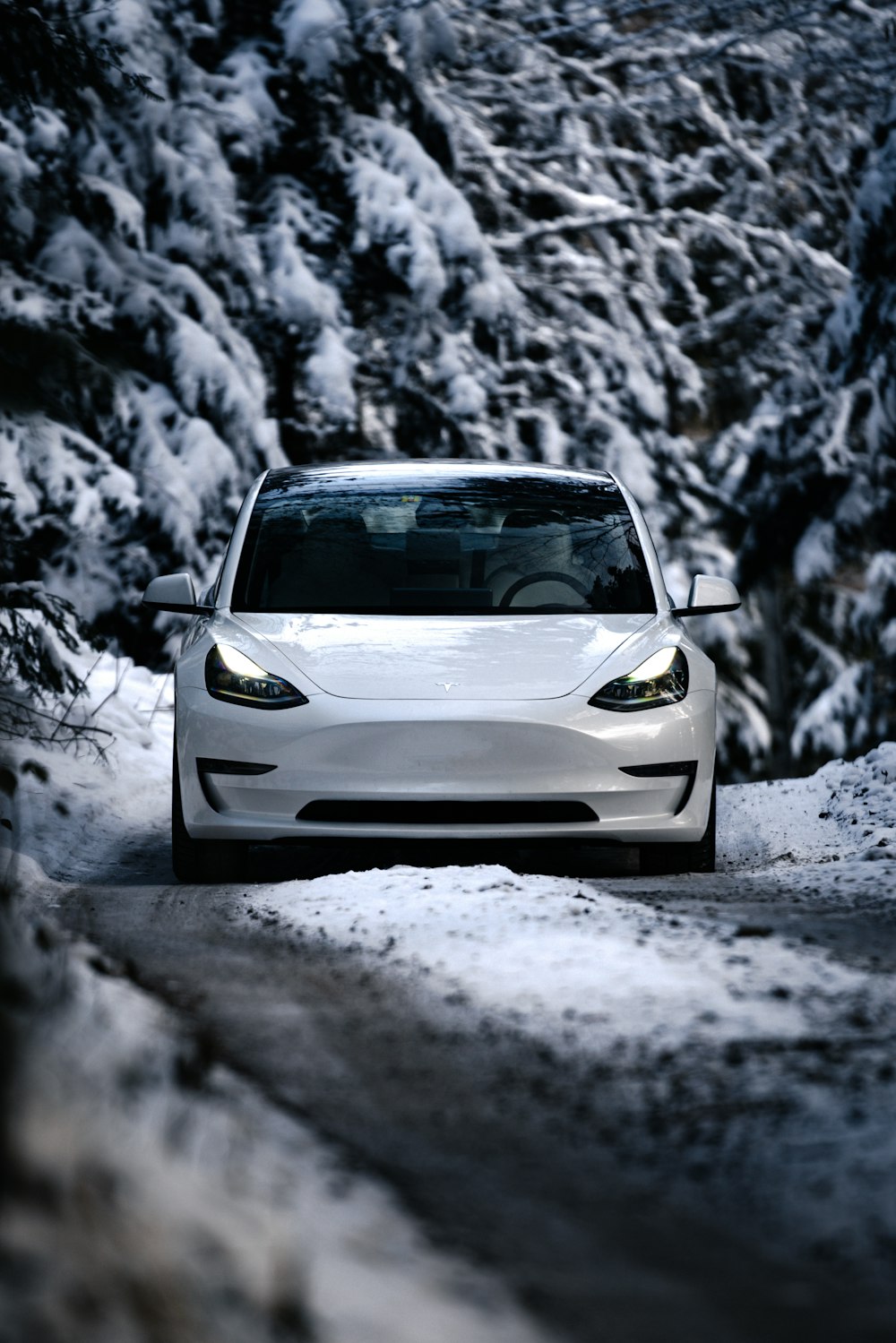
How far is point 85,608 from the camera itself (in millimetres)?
12492

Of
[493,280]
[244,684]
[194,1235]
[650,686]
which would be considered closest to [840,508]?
[493,280]

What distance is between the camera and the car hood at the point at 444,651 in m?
6.17

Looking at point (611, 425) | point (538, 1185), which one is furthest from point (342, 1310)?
point (611, 425)

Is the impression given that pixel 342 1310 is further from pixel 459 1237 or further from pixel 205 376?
pixel 205 376

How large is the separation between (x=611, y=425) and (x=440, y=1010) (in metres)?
14.3

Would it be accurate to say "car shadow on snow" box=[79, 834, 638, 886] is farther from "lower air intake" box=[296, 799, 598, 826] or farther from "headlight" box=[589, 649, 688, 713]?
"headlight" box=[589, 649, 688, 713]

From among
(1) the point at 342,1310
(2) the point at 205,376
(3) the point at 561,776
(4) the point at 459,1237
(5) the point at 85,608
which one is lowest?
(5) the point at 85,608

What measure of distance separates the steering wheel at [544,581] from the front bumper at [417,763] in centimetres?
109

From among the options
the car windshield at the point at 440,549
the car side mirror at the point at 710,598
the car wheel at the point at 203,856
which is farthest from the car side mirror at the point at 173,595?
the car side mirror at the point at 710,598

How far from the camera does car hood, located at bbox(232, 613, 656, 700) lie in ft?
20.2

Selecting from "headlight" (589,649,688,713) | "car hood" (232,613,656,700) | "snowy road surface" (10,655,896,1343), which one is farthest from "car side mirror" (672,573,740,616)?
"snowy road surface" (10,655,896,1343)

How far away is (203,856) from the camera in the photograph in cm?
636

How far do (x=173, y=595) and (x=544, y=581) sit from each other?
5.46 feet

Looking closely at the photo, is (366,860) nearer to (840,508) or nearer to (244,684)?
(244,684)
